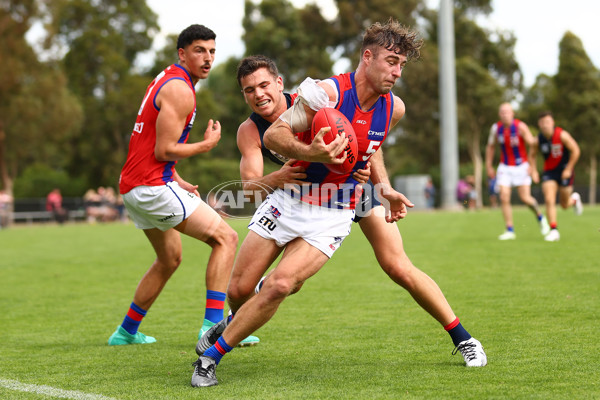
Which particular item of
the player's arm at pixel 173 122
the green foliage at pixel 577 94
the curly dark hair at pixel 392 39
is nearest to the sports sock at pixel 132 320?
the player's arm at pixel 173 122

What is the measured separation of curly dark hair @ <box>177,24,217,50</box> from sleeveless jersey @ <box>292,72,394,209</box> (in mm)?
1562

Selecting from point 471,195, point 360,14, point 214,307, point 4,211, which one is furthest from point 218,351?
point 360,14

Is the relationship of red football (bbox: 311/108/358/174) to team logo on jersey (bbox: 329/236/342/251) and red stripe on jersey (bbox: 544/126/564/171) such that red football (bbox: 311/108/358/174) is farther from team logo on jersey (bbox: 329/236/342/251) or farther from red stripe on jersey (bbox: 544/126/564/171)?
red stripe on jersey (bbox: 544/126/564/171)

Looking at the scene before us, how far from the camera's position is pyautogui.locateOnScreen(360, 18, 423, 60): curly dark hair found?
4480 mm

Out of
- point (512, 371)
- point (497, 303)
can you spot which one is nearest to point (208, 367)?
point (512, 371)

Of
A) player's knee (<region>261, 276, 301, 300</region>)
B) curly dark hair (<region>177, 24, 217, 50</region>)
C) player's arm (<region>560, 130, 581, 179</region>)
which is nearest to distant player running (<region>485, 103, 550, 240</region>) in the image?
player's arm (<region>560, 130, 581, 179</region>)

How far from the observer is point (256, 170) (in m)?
5.08

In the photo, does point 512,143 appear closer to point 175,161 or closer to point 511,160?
point 511,160

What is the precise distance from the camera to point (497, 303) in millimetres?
7141

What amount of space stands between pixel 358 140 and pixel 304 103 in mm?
453

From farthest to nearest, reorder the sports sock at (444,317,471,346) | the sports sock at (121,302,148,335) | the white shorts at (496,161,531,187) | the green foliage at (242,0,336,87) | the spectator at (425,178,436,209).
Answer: the green foliage at (242,0,336,87) < the spectator at (425,178,436,209) < the white shorts at (496,161,531,187) < the sports sock at (121,302,148,335) < the sports sock at (444,317,471,346)

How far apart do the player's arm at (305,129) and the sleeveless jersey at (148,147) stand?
143 centimetres

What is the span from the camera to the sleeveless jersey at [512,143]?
13820 millimetres

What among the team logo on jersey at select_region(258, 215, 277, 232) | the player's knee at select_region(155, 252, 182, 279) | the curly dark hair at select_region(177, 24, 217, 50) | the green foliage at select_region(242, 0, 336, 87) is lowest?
the player's knee at select_region(155, 252, 182, 279)
